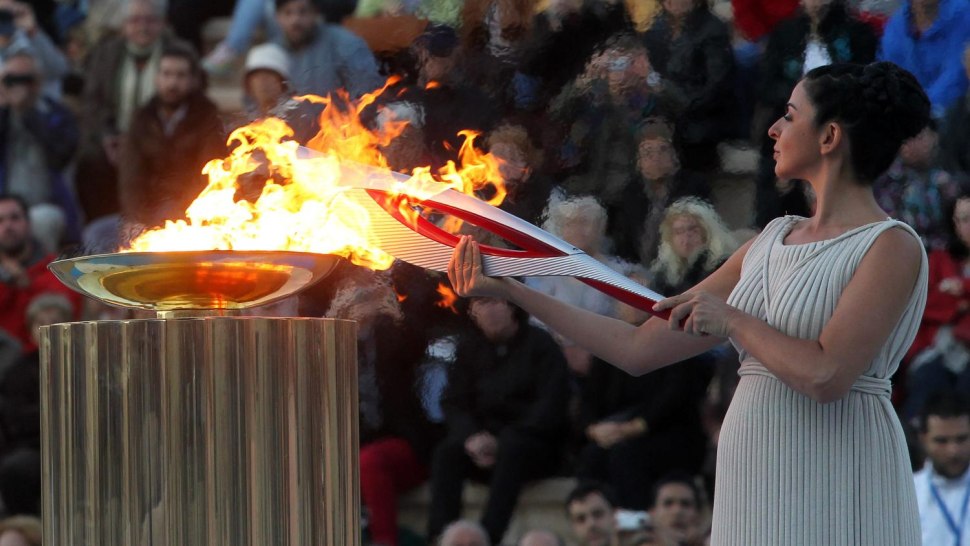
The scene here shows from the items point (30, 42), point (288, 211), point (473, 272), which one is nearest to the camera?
point (473, 272)

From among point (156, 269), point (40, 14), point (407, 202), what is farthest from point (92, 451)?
point (40, 14)

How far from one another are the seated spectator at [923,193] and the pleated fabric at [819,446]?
2.42 metres

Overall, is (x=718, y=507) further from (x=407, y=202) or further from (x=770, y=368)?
(x=407, y=202)

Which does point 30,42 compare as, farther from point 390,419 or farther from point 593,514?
point 593,514

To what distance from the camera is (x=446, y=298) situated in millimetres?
4578

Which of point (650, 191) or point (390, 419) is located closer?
point (650, 191)

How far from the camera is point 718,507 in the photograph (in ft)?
7.10

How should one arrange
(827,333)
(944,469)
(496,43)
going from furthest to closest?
1. (496,43)
2. (944,469)
3. (827,333)

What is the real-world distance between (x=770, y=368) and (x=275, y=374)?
73 centimetres

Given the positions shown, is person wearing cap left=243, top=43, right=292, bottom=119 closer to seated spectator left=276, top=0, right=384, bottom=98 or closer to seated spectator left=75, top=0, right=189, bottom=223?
seated spectator left=276, top=0, right=384, bottom=98

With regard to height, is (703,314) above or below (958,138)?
below

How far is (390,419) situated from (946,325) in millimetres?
1794

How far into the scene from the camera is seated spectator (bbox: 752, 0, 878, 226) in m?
4.41

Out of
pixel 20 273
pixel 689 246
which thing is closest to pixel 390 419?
pixel 689 246
